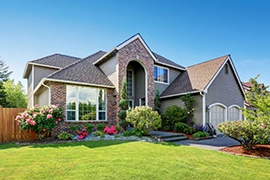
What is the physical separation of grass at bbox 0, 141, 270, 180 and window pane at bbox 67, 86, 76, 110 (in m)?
5.12

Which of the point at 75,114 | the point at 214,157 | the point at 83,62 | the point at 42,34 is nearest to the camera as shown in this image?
the point at 214,157

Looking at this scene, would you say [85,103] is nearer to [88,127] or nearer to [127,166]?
[88,127]

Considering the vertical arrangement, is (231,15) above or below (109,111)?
above

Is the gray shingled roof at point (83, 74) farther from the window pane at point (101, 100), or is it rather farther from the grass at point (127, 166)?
the grass at point (127, 166)

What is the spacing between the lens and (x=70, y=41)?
14.2 metres

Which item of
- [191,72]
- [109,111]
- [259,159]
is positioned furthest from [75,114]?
[191,72]

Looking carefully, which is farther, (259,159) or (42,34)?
(42,34)

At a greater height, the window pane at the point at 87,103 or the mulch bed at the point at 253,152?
the window pane at the point at 87,103

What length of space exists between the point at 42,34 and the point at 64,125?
6850 mm

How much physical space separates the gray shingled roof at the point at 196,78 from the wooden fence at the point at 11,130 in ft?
36.6

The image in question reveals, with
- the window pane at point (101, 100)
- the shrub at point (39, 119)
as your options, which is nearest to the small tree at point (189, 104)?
the window pane at point (101, 100)

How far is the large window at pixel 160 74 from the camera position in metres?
16.7

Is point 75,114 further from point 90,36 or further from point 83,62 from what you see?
point 90,36

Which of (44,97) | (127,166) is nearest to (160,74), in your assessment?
(44,97)
